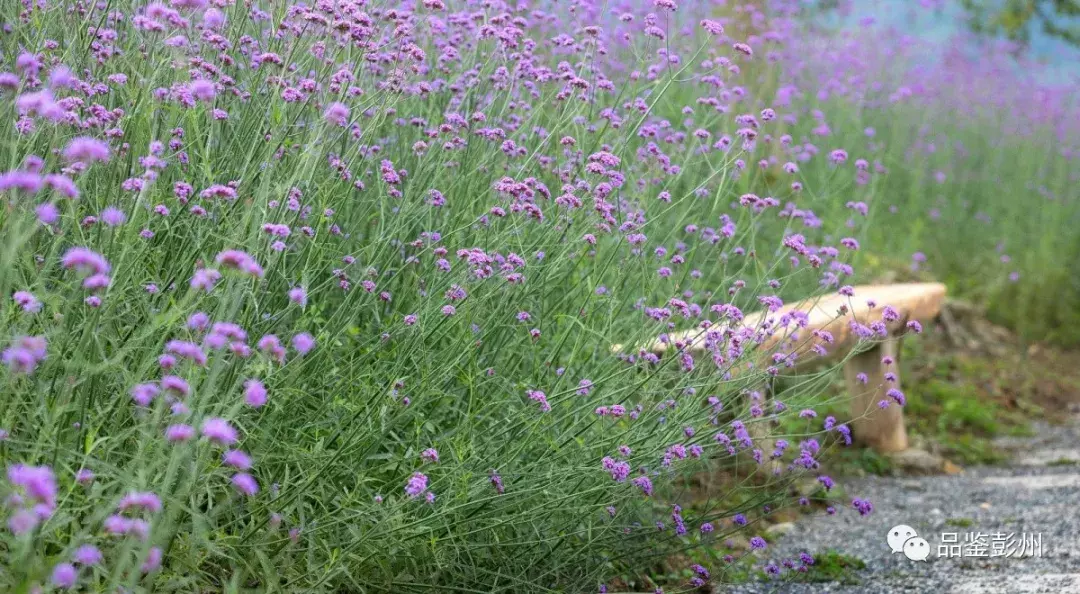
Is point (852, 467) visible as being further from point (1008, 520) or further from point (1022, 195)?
point (1022, 195)

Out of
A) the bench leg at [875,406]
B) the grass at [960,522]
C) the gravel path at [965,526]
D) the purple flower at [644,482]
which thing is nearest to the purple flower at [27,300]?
the purple flower at [644,482]

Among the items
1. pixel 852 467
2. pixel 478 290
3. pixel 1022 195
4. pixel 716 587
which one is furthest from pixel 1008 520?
pixel 1022 195

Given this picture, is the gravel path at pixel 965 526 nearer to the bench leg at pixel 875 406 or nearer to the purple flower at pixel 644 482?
the bench leg at pixel 875 406

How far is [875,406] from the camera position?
5215 mm

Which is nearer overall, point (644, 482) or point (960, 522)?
point (644, 482)

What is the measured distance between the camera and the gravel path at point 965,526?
3.56 m

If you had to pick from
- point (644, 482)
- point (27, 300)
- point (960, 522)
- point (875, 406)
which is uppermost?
point (27, 300)

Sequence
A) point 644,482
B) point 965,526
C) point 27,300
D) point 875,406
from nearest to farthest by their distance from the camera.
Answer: point 27,300
point 644,482
point 965,526
point 875,406

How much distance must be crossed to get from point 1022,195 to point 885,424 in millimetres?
3409

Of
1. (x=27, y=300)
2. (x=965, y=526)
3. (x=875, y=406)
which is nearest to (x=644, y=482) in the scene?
(x=27, y=300)

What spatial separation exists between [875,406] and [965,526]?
105 centimetres

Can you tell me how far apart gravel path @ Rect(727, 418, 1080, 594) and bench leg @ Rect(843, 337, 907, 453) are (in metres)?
0.25

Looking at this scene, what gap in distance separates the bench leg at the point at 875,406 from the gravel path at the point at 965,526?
25 centimetres

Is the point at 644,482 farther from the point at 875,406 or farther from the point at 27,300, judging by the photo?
the point at 875,406
